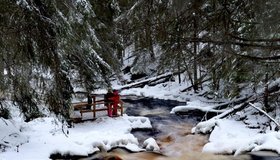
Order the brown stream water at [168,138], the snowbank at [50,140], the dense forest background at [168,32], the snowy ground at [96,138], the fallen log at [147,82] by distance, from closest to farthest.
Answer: the dense forest background at [168,32]
the snowbank at [50,140]
the snowy ground at [96,138]
the brown stream water at [168,138]
the fallen log at [147,82]

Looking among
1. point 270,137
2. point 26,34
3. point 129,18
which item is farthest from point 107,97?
point 26,34

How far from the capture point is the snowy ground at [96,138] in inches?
357

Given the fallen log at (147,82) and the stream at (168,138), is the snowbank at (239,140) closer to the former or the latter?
the stream at (168,138)

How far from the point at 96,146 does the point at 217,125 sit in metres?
4.32

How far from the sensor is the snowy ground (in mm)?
9078

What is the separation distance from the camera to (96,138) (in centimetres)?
1038

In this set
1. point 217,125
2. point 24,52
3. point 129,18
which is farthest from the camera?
point 217,125

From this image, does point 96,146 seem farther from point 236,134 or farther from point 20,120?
point 236,134

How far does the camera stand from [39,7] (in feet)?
14.3

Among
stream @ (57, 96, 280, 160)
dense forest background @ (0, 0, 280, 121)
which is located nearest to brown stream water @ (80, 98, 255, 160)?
stream @ (57, 96, 280, 160)

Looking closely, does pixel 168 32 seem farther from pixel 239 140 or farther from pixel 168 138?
pixel 168 138

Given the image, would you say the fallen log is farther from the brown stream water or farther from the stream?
the brown stream water

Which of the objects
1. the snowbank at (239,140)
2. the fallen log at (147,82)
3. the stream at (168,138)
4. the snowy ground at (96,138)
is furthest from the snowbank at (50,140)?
the fallen log at (147,82)

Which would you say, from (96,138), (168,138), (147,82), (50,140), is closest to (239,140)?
(168,138)
